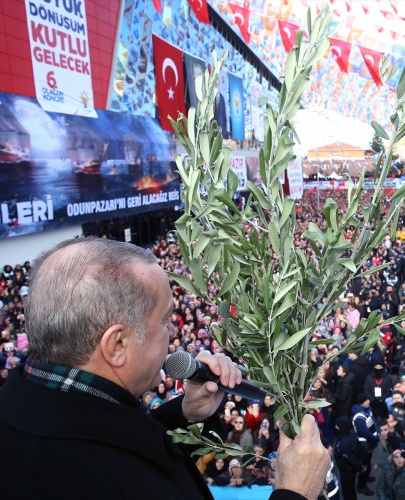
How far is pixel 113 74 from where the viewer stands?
1633 cm

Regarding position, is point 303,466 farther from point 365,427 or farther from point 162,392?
point 162,392

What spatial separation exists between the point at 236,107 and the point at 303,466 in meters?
25.1

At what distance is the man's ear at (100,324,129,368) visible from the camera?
45.6 inches

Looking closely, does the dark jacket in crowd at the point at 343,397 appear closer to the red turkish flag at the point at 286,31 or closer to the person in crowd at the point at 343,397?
the person in crowd at the point at 343,397

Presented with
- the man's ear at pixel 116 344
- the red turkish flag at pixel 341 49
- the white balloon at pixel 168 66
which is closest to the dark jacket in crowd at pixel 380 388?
the man's ear at pixel 116 344

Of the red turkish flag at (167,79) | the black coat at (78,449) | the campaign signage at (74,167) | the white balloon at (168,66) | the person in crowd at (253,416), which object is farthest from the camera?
the white balloon at (168,66)

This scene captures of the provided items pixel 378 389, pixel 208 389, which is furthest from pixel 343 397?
pixel 208 389

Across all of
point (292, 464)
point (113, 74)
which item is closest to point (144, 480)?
point (292, 464)

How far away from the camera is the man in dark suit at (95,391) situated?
1028mm

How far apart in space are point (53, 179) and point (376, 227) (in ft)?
41.8

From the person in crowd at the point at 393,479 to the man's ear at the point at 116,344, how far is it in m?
4.29

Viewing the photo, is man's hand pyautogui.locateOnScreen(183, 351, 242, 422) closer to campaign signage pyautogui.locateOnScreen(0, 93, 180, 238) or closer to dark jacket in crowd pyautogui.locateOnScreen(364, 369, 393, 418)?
dark jacket in crowd pyautogui.locateOnScreen(364, 369, 393, 418)

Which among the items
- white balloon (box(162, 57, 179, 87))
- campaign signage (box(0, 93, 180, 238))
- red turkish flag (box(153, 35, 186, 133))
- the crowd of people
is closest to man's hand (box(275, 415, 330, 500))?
the crowd of people

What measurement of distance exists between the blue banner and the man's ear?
24487mm
